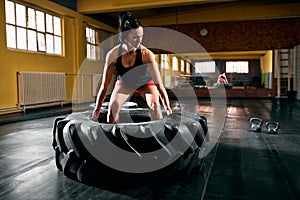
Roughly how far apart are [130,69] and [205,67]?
45.7 ft

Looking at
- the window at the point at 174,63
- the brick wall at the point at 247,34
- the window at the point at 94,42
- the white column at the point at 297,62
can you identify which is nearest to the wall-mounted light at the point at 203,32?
the brick wall at the point at 247,34

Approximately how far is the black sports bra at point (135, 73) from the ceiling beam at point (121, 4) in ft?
16.5

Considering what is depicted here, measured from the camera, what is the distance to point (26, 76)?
5.50 m

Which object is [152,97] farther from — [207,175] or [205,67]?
[205,67]

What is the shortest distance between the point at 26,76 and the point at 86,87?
7.83 ft

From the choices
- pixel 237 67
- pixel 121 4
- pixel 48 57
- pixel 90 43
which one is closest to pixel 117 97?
pixel 48 57

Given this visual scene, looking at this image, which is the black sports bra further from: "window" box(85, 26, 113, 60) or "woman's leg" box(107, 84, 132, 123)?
"window" box(85, 26, 113, 60)

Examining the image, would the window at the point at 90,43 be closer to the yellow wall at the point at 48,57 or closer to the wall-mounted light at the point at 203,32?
the yellow wall at the point at 48,57

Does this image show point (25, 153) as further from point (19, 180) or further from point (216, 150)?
point (216, 150)

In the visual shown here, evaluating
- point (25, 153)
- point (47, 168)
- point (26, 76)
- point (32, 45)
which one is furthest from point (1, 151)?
point (32, 45)

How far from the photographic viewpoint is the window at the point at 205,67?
49.6ft

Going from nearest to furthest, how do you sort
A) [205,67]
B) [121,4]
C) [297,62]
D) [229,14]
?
1. [121,4]
2. [297,62]
3. [229,14]
4. [205,67]

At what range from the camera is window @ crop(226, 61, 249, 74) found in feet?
48.7

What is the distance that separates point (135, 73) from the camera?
1975mm
